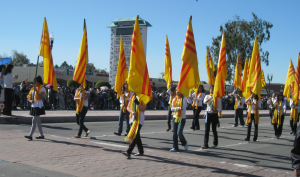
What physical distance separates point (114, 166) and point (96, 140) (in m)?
3.73

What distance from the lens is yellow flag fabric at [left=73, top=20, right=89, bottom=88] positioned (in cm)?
1086

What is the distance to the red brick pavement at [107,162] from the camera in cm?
647

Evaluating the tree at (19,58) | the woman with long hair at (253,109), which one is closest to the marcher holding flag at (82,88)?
the woman with long hair at (253,109)

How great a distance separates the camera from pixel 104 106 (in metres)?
25.8

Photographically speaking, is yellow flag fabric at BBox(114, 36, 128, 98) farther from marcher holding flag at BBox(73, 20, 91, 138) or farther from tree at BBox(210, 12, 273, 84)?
tree at BBox(210, 12, 273, 84)

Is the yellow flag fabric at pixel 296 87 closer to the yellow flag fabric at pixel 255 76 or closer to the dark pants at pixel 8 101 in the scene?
the yellow flag fabric at pixel 255 76

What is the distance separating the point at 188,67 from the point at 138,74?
1994mm

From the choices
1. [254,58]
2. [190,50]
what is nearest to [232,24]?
[254,58]

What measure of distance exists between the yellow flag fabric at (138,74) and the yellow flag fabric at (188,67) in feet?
5.11

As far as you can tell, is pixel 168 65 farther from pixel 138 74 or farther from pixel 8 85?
pixel 8 85

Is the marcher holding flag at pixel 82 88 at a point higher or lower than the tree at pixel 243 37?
lower

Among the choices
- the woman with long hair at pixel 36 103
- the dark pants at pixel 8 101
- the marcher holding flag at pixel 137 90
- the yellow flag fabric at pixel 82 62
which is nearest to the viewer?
the marcher holding flag at pixel 137 90

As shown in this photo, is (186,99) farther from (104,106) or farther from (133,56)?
(104,106)

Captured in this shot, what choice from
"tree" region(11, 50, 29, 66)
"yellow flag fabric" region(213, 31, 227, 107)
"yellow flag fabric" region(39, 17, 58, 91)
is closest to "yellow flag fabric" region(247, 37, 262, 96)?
"yellow flag fabric" region(213, 31, 227, 107)
